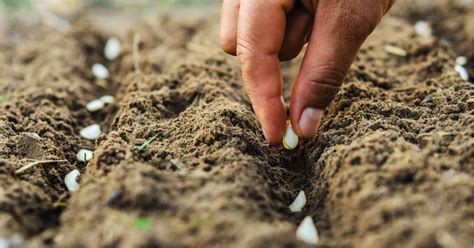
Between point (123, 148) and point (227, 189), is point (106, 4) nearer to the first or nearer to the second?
point (123, 148)

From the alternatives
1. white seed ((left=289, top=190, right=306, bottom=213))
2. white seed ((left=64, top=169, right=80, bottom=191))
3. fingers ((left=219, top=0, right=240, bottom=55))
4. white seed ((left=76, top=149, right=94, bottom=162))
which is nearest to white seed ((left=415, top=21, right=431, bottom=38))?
fingers ((left=219, top=0, right=240, bottom=55))

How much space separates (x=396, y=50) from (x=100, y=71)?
4.74 ft

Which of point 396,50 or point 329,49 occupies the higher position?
point 329,49

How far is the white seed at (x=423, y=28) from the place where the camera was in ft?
9.09

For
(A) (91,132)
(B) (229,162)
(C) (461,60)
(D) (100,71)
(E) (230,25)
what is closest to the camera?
(B) (229,162)

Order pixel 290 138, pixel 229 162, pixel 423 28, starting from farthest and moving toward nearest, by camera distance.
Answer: pixel 423 28 < pixel 290 138 < pixel 229 162

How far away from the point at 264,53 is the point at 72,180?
2.40 ft

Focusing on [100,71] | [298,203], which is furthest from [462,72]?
[100,71]

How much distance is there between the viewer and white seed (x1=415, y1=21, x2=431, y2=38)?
2.77 metres

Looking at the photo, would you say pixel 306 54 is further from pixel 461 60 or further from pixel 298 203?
pixel 461 60

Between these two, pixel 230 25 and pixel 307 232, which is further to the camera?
pixel 230 25

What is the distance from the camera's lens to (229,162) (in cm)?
156

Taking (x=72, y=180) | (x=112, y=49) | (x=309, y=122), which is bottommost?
(x=112, y=49)

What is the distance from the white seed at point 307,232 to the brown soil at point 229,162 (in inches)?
1.0
